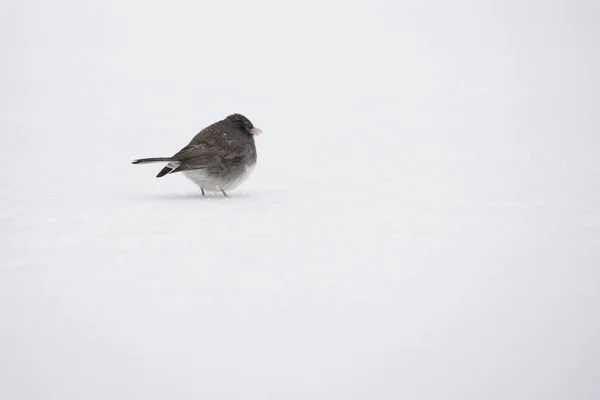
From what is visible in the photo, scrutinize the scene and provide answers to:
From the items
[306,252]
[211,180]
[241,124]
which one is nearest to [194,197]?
[211,180]

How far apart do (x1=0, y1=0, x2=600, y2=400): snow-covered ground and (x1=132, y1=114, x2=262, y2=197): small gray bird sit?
0.99 ft

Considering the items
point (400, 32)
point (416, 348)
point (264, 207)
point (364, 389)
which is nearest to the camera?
point (364, 389)

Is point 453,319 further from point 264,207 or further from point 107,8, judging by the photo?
point 107,8

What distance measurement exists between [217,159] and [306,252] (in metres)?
2.32

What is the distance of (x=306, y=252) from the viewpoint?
5840mm

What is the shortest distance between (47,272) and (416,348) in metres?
2.99

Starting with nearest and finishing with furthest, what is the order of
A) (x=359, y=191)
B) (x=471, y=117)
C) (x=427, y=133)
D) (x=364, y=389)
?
(x=364, y=389) < (x=359, y=191) < (x=427, y=133) < (x=471, y=117)

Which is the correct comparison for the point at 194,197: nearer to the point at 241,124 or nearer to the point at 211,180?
the point at 211,180

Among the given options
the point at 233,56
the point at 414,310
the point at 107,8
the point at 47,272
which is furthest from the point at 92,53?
the point at 414,310

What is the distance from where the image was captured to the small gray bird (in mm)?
7547

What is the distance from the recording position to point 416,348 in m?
4.23

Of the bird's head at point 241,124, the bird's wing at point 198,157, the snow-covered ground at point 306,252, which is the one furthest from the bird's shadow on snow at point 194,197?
the bird's head at point 241,124

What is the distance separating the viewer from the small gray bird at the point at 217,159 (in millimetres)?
7547

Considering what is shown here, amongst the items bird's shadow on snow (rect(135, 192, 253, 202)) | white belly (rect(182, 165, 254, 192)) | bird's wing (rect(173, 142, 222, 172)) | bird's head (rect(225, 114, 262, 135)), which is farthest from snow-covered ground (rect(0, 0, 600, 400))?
bird's head (rect(225, 114, 262, 135))
